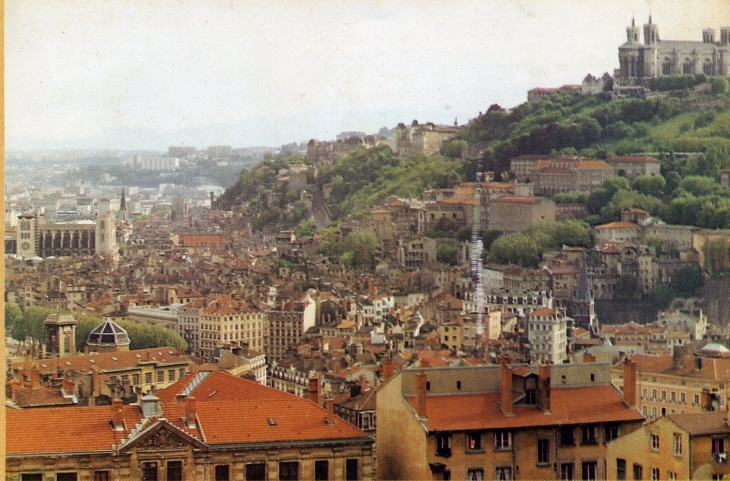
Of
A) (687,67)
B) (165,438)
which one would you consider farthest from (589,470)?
(687,67)

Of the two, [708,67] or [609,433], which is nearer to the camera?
[609,433]

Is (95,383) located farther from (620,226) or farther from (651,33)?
(620,226)

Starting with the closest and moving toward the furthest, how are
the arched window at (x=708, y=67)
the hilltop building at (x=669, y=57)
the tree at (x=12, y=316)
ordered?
1. the tree at (x=12, y=316)
2. the hilltop building at (x=669, y=57)
3. the arched window at (x=708, y=67)

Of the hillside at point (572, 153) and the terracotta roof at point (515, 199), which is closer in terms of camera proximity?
the hillside at point (572, 153)

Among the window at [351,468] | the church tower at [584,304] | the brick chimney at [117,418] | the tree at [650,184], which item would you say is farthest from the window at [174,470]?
the tree at [650,184]

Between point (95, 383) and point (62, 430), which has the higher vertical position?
point (62, 430)

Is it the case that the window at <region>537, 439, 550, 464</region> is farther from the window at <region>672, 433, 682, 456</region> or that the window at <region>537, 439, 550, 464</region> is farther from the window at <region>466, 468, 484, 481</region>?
the window at <region>672, 433, 682, 456</region>

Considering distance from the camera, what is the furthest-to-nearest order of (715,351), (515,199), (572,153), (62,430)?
(572,153) → (515,199) → (715,351) → (62,430)

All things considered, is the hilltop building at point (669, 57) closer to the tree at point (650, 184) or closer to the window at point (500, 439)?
the tree at point (650, 184)
